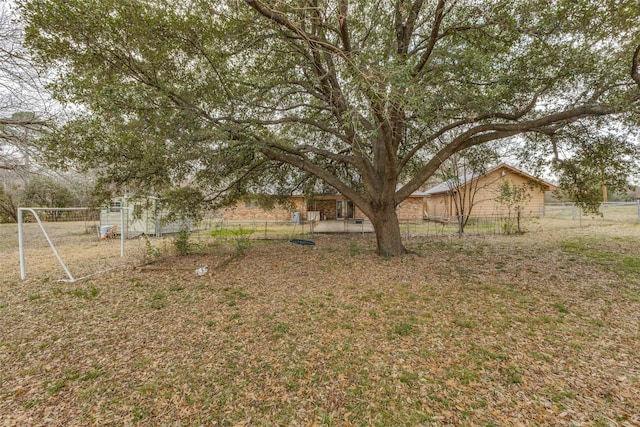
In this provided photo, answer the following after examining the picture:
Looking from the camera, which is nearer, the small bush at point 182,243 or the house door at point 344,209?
the small bush at point 182,243

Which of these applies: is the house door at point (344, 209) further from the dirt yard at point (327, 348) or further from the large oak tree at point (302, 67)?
the dirt yard at point (327, 348)

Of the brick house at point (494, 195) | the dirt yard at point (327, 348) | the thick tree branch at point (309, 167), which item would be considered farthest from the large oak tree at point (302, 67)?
the brick house at point (494, 195)

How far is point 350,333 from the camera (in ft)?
11.1

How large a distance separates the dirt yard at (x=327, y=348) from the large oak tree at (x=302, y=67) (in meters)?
2.71

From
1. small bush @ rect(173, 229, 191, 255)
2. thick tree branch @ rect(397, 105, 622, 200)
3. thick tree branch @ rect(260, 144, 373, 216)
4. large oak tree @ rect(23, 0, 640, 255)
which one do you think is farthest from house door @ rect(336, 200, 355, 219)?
large oak tree @ rect(23, 0, 640, 255)

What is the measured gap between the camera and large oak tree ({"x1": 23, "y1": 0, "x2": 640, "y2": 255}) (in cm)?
416

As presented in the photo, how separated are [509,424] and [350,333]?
1723 millimetres

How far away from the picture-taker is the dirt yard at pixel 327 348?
2.19m

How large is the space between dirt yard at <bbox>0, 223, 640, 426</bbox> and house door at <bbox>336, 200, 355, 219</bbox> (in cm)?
1511

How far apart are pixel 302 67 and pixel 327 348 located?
16.6ft

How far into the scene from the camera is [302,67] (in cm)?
534

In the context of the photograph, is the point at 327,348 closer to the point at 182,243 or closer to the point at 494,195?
the point at 182,243

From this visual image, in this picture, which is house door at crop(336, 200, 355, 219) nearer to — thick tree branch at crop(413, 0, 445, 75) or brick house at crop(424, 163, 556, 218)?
brick house at crop(424, 163, 556, 218)

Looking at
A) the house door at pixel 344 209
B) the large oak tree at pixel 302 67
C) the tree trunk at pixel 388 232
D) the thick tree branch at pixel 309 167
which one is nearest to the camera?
the large oak tree at pixel 302 67
